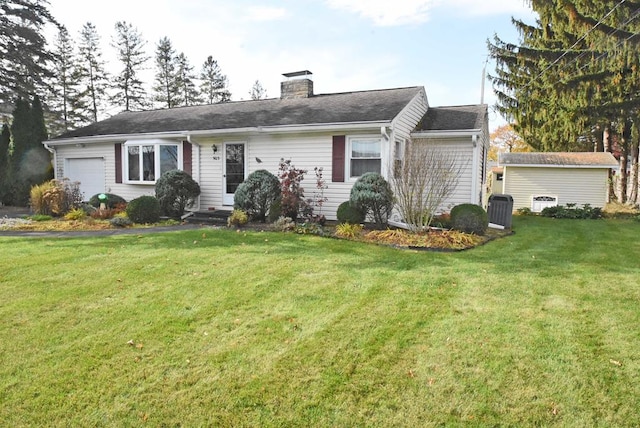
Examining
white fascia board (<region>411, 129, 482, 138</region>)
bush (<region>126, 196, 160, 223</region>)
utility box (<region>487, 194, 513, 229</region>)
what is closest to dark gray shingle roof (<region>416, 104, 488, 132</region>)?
white fascia board (<region>411, 129, 482, 138</region>)

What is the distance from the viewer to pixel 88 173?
47.7ft

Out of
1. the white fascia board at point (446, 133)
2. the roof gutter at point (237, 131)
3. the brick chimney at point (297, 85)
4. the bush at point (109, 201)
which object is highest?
the brick chimney at point (297, 85)

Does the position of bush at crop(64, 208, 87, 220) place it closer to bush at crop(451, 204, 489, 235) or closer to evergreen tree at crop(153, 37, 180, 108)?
bush at crop(451, 204, 489, 235)

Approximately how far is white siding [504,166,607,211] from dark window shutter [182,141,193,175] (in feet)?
47.0

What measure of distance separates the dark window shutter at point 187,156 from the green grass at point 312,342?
23.0 ft

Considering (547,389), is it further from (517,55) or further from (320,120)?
(517,55)

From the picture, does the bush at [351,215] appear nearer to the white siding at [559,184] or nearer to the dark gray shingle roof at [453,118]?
the dark gray shingle roof at [453,118]

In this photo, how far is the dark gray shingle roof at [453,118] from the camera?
11375 mm

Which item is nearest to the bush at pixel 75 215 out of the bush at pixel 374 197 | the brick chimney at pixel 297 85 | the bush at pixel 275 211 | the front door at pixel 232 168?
the front door at pixel 232 168

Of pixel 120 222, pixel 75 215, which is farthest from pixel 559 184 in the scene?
pixel 75 215

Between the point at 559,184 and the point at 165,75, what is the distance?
29.4 meters

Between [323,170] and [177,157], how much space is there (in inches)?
198

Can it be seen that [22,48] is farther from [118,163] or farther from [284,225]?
[284,225]

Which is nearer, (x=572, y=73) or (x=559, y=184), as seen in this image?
(x=572, y=73)
